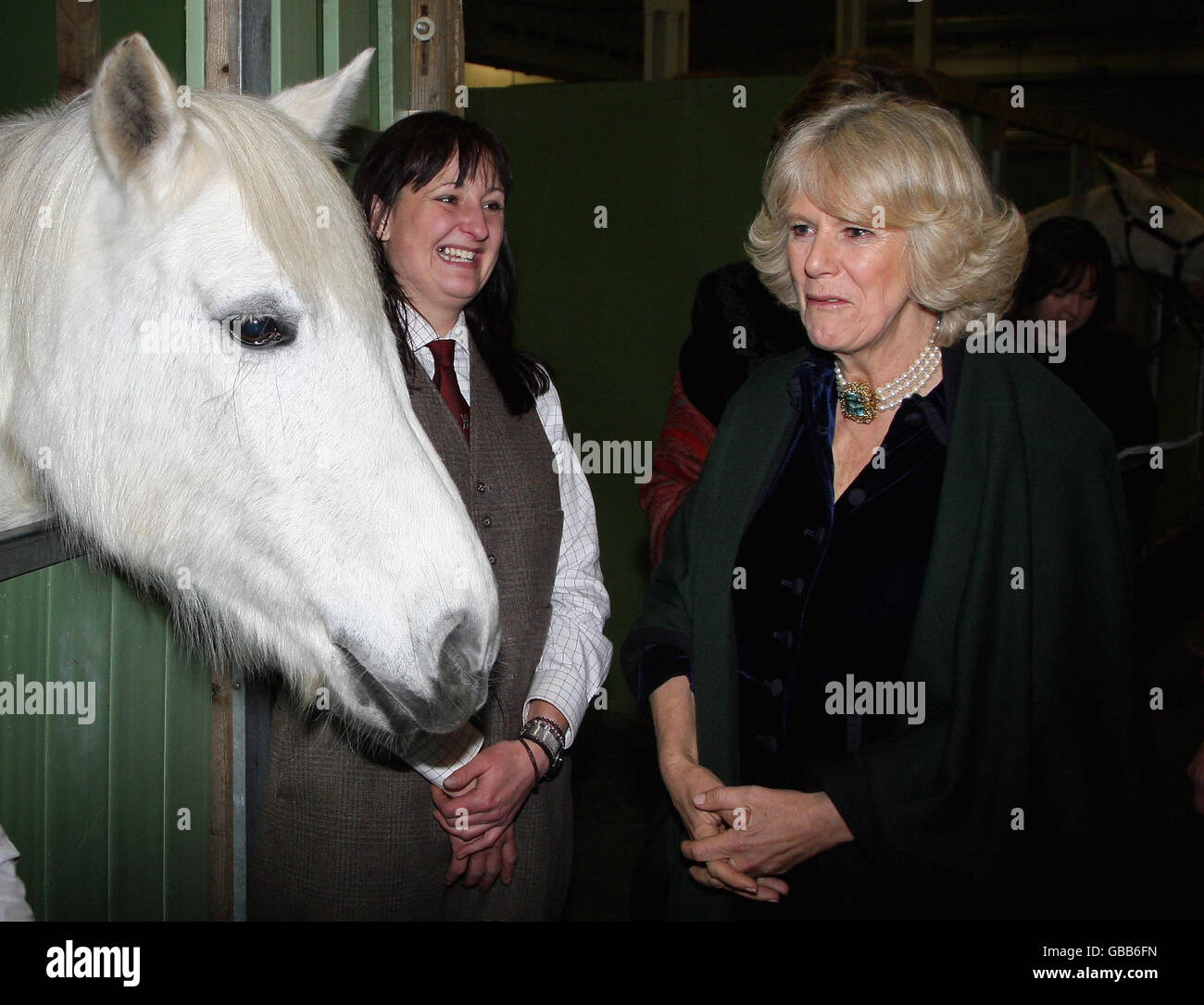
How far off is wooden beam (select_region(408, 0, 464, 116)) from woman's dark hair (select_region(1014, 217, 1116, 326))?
5.52 ft

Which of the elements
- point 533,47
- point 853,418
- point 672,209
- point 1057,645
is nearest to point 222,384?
point 853,418

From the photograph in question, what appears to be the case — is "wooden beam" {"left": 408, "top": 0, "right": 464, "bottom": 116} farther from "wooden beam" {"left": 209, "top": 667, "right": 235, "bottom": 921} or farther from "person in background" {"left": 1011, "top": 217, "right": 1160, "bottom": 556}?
"person in background" {"left": 1011, "top": 217, "right": 1160, "bottom": 556}

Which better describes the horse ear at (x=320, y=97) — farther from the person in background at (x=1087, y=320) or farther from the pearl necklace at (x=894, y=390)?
the person in background at (x=1087, y=320)

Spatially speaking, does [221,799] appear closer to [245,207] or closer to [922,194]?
[245,207]

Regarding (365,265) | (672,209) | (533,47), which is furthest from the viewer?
(533,47)

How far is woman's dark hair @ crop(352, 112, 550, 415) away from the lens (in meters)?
1.59

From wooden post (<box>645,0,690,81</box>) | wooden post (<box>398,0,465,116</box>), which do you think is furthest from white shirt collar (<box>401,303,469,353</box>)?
wooden post (<box>645,0,690,81</box>)

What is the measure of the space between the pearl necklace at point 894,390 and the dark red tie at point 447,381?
604 mm

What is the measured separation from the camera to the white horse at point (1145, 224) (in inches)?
224

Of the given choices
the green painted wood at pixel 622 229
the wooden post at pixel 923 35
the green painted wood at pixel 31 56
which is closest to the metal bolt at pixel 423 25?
the green painted wood at pixel 31 56
